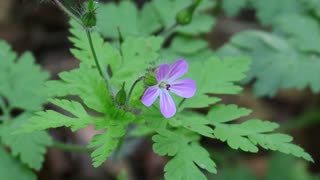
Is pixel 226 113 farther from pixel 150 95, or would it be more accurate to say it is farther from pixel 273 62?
pixel 273 62

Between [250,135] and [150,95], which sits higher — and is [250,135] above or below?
below

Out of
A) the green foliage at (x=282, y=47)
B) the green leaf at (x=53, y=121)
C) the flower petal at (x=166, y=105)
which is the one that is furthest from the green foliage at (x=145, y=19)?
the green leaf at (x=53, y=121)

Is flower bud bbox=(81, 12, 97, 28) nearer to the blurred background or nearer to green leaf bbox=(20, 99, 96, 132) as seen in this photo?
green leaf bbox=(20, 99, 96, 132)

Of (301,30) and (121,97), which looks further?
(301,30)

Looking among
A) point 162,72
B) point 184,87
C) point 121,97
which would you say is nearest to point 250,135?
point 184,87

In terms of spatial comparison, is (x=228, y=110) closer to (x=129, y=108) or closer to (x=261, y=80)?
(x=129, y=108)

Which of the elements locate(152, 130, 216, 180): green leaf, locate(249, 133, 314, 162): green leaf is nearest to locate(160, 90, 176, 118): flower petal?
locate(152, 130, 216, 180): green leaf
